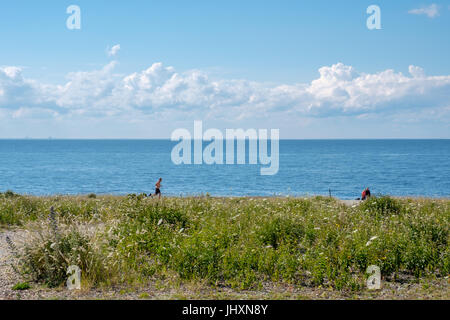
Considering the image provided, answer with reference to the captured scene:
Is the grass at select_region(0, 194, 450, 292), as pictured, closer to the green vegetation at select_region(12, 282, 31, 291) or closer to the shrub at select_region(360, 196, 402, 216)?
the green vegetation at select_region(12, 282, 31, 291)

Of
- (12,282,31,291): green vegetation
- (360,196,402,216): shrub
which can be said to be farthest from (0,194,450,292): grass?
(360,196,402,216): shrub

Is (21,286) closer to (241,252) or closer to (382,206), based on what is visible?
(241,252)

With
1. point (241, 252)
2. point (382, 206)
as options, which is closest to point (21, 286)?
point (241, 252)

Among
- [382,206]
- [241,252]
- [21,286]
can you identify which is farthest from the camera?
[382,206]

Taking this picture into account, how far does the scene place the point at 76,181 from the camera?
258ft

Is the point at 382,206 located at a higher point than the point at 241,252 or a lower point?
higher

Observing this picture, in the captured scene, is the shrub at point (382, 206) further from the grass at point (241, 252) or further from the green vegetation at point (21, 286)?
the green vegetation at point (21, 286)

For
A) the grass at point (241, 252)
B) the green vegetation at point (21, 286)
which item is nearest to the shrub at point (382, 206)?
the grass at point (241, 252)

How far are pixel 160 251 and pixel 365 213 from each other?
7.53 meters

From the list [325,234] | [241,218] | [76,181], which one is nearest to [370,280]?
[325,234]

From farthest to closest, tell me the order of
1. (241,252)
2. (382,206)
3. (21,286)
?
(382,206) → (241,252) → (21,286)

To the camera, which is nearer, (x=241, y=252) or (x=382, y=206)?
(x=241, y=252)

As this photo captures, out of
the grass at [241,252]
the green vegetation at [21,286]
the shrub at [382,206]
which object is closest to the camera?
the green vegetation at [21,286]
